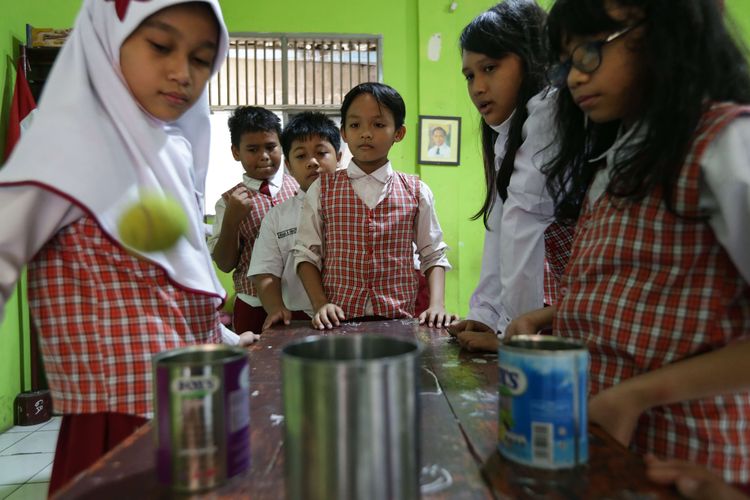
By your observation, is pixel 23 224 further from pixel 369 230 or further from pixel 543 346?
pixel 369 230

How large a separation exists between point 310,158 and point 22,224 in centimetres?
157

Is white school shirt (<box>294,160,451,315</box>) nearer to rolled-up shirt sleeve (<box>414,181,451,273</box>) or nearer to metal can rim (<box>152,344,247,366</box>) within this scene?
rolled-up shirt sleeve (<box>414,181,451,273</box>)

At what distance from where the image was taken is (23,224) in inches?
29.0

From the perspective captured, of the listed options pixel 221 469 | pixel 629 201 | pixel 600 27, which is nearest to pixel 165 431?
pixel 221 469

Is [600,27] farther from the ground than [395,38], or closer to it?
closer to it

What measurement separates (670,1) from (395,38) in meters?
3.44

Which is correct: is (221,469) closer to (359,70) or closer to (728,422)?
(728,422)

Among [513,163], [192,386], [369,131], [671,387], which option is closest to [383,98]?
[369,131]

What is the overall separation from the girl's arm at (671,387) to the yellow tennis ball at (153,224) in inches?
26.9

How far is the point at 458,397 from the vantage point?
74 cm

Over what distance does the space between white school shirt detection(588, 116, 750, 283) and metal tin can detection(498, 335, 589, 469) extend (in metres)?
0.28

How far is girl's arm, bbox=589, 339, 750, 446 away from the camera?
64 cm

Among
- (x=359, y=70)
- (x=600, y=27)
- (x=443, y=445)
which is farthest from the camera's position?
(x=359, y=70)

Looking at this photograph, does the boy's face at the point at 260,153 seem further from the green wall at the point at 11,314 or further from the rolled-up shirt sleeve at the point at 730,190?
the rolled-up shirt sleeve at the point at 730,190
